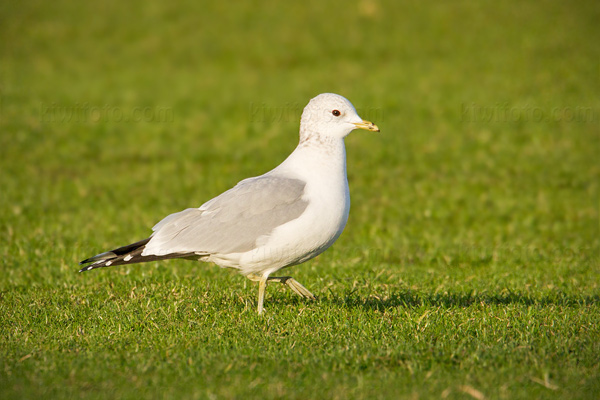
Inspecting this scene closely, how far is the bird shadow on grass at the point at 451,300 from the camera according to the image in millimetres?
7234

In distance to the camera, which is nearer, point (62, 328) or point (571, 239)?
point (62, 328)

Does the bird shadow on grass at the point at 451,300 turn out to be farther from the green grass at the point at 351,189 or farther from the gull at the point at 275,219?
the gull at the point at 275,219

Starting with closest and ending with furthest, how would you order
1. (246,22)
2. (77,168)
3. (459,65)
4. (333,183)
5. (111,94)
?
(333,183) < (77,168) < (111,94) < (459,65) < (246,22)

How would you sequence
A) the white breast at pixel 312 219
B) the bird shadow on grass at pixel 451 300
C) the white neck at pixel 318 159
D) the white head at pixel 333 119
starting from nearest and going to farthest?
the white breast at pixel 312 219 < the white neck at pixel 318 159 < the white head at pixel 333 119 < the bird shadow on grass at pixel 451 300

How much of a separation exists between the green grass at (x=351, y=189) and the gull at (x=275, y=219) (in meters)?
0.56

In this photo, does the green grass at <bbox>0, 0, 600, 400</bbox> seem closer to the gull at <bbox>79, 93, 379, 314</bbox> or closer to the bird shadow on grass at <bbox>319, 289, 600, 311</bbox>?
the bird shadow on grass at <bbox>319, 289, 600, 311</bbox>

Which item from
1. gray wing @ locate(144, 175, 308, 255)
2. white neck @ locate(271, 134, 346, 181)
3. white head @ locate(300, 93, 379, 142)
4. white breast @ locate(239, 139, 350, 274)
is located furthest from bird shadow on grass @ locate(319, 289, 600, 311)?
white head @ locate(300, 93, 379, 142)

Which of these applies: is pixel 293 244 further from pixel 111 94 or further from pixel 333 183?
pixel 111 94

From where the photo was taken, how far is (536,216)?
42.0 ft

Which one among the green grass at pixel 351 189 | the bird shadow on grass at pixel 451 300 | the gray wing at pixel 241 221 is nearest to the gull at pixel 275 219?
the gray wing at pixel 241 221

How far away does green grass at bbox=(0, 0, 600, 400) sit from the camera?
544 cm

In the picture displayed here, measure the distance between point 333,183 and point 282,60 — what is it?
18462mm

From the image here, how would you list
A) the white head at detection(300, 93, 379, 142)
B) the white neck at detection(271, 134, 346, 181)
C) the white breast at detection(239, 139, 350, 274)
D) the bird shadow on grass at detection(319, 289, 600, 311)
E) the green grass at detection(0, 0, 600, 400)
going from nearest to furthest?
1. the green grass at detection(0, 0, 600, 400)
2. the white breast at detection(239, 139, 350, 274)
3. the white neck at detection(271, 134, 346, 181)
4. the white head at detection(300, 93, 379, 142)
5. the bird shadow on grass at detection(319, 289, 600, 311)

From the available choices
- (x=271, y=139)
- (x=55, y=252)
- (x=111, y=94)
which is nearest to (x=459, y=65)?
(x=271, y=139)
